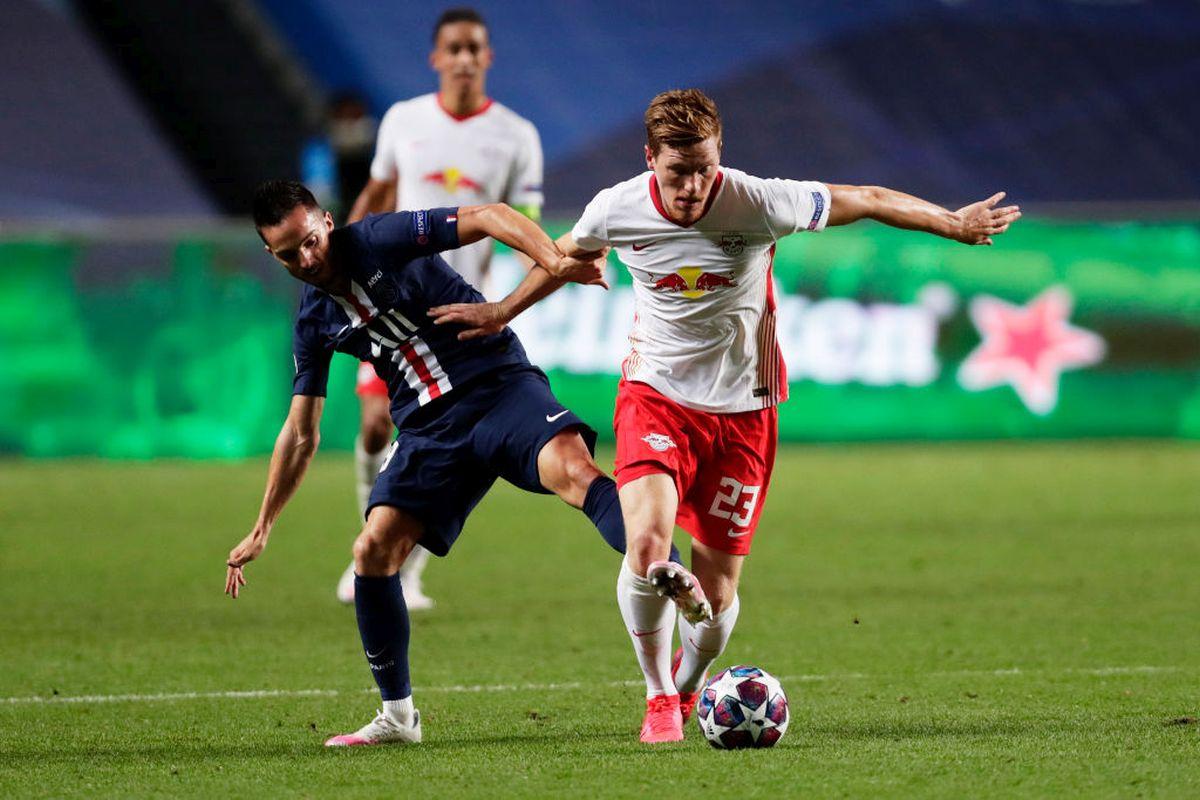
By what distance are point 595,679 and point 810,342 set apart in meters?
9.08

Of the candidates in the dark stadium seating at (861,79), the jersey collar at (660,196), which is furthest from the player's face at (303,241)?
the dark stadium seating at (861,79)

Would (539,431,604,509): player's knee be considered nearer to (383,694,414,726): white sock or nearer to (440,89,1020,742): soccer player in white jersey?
(440,89,1020,742): soccer player in white jersey

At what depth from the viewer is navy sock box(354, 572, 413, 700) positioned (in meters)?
5.31

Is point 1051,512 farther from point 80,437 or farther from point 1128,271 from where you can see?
point 80,437

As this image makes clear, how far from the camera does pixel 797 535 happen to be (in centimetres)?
1067

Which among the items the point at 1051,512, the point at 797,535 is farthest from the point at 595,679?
the point at 1051,512

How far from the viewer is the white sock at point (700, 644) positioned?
18.2 ft

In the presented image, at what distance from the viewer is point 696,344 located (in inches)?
216

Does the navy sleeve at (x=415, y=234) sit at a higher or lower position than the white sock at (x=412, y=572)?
higher

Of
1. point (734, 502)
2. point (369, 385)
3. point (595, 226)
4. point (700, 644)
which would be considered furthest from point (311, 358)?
point (369, 385)

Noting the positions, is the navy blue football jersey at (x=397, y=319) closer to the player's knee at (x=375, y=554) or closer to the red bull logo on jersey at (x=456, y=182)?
the player's knee at (x=375, y=554)

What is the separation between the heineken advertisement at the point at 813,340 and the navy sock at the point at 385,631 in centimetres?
895

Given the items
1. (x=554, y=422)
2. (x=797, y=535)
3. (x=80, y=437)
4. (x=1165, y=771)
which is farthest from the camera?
(x=80, y=437)

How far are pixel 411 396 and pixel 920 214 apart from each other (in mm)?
1623
